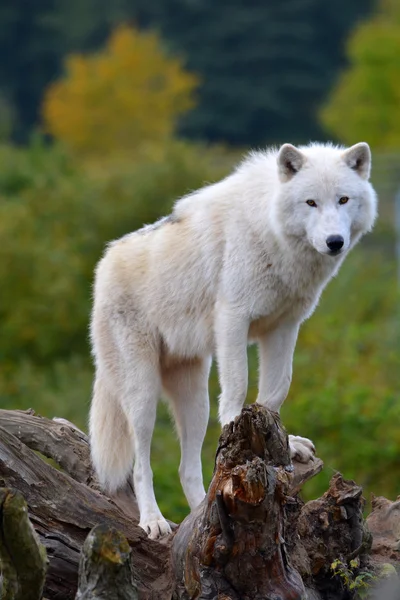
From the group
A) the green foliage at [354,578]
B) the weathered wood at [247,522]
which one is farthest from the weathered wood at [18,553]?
the green foliage at [354,578]

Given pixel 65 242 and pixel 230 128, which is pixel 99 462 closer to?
pixel 65 242

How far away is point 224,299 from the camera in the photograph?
7.67m

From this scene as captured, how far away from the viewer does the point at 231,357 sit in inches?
299

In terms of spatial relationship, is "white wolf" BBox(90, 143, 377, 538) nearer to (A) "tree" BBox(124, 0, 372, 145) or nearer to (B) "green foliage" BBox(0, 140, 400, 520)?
(B) "green foliage" BBox(0, 140, 400, 520)

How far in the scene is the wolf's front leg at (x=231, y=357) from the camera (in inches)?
298

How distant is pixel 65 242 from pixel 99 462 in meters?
14.8

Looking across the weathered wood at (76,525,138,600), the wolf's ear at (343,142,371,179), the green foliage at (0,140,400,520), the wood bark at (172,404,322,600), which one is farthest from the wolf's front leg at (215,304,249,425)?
the green foliage at (0,140,400,520)

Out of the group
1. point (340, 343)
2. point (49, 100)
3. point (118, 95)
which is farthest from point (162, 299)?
point (49, 100)

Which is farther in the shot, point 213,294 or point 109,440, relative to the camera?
point 109,440

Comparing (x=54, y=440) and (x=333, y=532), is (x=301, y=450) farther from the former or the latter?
(x=54, y=440)

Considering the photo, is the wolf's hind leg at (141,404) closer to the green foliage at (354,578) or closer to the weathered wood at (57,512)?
the weathered wood at (57,512)

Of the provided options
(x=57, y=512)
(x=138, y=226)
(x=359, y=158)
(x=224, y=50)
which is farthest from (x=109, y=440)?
(x=224, y=50)

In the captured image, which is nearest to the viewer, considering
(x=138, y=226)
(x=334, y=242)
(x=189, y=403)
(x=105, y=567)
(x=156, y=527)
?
(x=105, y=567)

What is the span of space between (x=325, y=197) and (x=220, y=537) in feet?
7.97
